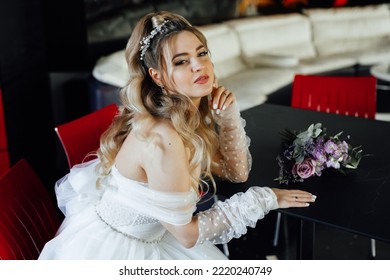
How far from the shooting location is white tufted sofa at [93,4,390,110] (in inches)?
220

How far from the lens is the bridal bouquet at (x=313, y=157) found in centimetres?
232

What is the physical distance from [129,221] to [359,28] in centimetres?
571

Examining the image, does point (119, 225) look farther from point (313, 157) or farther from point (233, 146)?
point (313, 157)

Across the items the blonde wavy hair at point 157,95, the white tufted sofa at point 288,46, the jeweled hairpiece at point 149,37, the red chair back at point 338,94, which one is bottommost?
the white tufted sofa at point 288,46

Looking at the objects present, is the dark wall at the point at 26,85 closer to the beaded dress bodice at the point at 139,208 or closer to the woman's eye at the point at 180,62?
the beaded dress bodice at the point at 139,208

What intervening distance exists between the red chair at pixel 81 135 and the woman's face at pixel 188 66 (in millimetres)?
759

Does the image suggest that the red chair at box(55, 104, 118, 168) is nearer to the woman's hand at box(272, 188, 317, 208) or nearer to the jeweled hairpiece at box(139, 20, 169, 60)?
the jeweled hairpiece at box(139, 20, 169, 60)

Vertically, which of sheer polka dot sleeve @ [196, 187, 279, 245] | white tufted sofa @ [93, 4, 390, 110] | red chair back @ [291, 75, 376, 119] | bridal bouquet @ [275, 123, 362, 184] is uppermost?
bridal bouquet @ [275, 123, 362, 184]

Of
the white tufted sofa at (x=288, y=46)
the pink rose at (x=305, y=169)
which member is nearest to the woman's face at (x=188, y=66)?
the pink rose at (x=305, y=169)

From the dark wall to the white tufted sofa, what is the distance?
0.58 m

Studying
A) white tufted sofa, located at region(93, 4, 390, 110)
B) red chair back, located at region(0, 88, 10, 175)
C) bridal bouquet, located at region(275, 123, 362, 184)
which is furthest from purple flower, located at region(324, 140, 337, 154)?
white tufted sofa, located at region(93, 4, 390, 110)

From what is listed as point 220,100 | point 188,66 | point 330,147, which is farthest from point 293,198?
point 188,66
